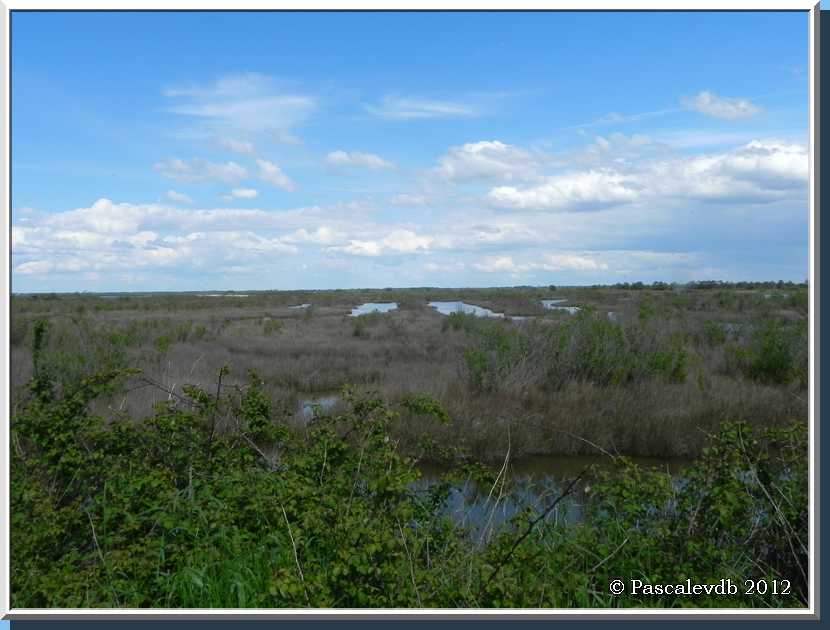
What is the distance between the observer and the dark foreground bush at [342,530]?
339cm

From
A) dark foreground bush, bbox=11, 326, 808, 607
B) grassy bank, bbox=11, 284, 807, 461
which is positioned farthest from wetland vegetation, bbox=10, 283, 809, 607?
grassy bank, bbox=11, 284, 807, 461

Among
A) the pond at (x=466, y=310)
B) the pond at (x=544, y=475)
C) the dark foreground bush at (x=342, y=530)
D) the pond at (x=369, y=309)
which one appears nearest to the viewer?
the dark foreground bush at (x=342, y=530)

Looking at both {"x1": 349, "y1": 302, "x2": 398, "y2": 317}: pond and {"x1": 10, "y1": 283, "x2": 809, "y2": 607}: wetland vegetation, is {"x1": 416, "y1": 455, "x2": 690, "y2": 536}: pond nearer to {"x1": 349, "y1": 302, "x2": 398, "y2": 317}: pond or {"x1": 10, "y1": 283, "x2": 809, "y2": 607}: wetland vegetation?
{"x1": 10, "y1": 283, "x2": 809, "y2": 607}: wetland vegetation

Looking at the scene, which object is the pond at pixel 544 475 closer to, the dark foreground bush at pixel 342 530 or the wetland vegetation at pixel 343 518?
the wetland vegetation at pixel 343 518

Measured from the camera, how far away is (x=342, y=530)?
347 cm

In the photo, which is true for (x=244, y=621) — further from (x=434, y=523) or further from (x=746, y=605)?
(x=746, y=605)

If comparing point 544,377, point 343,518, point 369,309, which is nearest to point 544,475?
point 544,377

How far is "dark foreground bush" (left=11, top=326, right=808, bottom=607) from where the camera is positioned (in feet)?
11.1

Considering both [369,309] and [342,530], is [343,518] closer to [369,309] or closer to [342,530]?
[342,530]

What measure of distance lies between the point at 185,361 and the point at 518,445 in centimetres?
772

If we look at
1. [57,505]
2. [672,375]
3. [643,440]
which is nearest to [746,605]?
[57,505]

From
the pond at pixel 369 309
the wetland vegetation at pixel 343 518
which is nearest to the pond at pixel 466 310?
the pond at pixel 369 309

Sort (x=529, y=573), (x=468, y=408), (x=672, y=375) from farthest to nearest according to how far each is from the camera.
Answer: (x=672, y=375) < (x=468, y=408) < (x=529, y=573)

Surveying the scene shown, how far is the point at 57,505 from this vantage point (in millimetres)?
4422
